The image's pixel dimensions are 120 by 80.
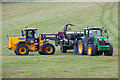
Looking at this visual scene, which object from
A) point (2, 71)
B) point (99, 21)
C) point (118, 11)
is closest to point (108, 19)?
point (99, 21)

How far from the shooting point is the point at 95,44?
24578mm

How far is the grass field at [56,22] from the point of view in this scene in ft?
51.8

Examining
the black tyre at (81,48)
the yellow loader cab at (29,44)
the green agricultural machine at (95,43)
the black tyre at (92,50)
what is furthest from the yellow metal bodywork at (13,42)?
the black tyre at (92,50)

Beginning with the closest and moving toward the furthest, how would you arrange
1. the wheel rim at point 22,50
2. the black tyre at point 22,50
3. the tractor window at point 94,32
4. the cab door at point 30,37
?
the tractor window at point 94,32 → the black tyre at point 22,50 → the wheel rim at point 22,50 → the cab door at point 30,37

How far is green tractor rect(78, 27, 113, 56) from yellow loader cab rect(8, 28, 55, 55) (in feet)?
7.99

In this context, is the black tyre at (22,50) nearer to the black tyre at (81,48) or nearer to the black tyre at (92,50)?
the black tyre at (81,48)

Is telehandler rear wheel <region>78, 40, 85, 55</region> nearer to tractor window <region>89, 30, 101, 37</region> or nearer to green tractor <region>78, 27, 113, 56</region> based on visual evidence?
green tractor <region>78, 27, 113, 56</region>

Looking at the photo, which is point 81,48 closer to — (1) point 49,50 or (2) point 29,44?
(1) point 49,50

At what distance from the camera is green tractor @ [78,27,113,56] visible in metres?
24.2

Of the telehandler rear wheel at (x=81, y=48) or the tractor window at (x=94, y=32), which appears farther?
the telehandler rear wheel at (x=81, y=48)

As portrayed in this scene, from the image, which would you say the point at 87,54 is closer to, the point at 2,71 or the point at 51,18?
the point at 2,71

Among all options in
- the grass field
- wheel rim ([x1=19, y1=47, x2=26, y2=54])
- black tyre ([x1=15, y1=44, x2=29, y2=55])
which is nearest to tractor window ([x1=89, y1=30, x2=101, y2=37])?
the grass field

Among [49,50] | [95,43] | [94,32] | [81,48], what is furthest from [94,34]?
[49,50]

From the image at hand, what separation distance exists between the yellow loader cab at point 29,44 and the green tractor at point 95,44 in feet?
7.99
